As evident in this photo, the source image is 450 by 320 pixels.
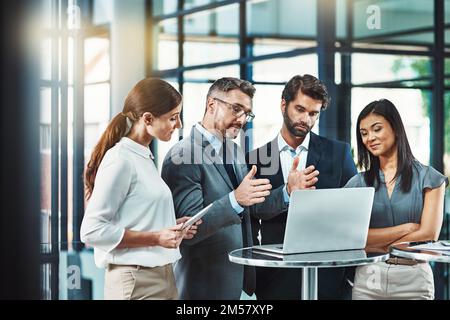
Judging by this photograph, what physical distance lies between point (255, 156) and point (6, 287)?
1.57 m

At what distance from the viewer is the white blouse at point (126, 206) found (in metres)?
4.44

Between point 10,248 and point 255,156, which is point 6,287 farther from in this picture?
point 255,156

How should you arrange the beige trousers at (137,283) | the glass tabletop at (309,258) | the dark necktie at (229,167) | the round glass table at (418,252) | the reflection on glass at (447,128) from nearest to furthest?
the glass tabletop at (309,258) < the round glass table at (418,252) < the beige trousers at (137,283) < the dark necktie at (229,167) < the reflection on glass at (447,128)

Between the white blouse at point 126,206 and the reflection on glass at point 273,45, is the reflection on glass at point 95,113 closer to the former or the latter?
the white blouse at point 126,206

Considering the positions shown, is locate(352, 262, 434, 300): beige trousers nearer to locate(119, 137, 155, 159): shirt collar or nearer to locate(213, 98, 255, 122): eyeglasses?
locate(213, 98, 255, 122): eyeglasses

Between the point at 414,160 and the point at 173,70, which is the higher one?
the point at 173,70

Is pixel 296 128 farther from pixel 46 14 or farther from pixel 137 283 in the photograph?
pixel 46 14

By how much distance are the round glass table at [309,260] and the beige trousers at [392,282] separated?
1.54ft

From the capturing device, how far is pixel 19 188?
462 cm

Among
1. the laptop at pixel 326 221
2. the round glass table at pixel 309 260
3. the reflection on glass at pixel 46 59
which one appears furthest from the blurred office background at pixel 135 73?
the round glass table at pixel 309 260

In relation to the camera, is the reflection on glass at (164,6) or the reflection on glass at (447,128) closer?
the reflection on glass at (164,6)

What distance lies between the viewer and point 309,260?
391cm
